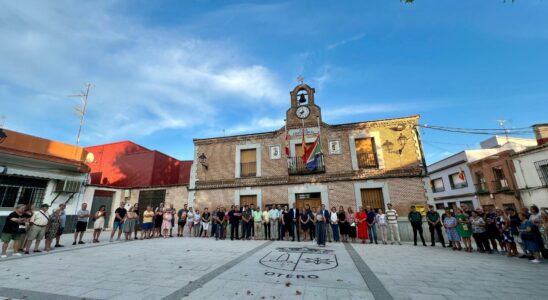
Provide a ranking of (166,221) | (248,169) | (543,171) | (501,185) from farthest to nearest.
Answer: (501,185)
(543,171)
(248,169)
(166,221)

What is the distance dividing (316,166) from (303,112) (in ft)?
11.5

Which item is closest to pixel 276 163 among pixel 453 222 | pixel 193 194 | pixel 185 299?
pixel 193 194

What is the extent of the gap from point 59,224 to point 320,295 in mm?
9294

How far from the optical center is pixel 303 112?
14.0 meters

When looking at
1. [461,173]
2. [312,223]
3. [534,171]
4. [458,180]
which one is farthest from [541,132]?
[312,223]

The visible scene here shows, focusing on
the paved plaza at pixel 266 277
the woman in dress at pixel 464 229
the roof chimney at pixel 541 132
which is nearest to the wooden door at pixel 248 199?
the paved plaza at pixel 266 277

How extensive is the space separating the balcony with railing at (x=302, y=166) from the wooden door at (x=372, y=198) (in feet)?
8.27

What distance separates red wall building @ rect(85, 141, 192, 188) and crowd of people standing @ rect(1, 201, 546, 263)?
8198 mm

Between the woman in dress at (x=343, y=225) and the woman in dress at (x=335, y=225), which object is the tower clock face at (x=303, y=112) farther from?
the woman in dress at (x=343, y=225)

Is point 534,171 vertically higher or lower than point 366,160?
lower

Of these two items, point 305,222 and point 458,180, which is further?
point 458,180

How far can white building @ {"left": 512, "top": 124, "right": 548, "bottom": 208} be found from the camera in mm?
14688

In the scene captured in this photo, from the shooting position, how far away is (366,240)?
34.4 ft

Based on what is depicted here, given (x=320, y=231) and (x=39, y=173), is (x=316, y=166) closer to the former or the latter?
(x=320, y=231)
